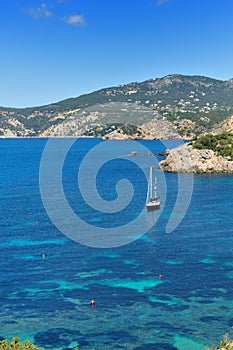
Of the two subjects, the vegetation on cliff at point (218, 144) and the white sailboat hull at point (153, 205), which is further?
the vegetation on cliff at point (218, 144)

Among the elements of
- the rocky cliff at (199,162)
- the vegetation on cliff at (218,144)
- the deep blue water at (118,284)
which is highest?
the vegetation on cliff at (218,144)

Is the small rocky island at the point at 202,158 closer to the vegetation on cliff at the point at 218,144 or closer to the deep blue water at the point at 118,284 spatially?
the vegetation on cliff at the point at 218,144

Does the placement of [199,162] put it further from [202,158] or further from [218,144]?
[218,144]

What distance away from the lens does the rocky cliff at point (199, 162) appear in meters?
138

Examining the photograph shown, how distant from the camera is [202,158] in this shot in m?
140

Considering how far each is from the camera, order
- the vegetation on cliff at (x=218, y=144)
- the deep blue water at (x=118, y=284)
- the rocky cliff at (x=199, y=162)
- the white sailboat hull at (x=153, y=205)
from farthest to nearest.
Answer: the vegetation on cliff at (x=218, y=144) → the rocky cliff at (x=199, y=162) → the white sailboat hull at (x=153, y=205) → the deep blue water at (x=118, y=284)

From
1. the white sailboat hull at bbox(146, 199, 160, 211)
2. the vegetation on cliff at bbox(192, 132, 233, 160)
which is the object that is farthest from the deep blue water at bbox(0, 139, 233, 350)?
the vegetation on cliff at bbox(192, 132, 233, 160)

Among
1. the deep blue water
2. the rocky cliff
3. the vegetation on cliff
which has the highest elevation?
the vegetation on cliff

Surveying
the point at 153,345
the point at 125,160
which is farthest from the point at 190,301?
the point at 125,160

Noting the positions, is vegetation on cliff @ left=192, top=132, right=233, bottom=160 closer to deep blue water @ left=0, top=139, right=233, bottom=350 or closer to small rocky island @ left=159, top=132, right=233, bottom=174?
small rocky island @ left=159, top=132, right=233, bottom=174

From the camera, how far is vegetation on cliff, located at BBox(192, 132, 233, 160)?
14275 centimetres

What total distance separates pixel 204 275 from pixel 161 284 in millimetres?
5619

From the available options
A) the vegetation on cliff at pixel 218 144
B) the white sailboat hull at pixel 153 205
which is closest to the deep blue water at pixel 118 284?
the white sailboat hull at pixel 153 205

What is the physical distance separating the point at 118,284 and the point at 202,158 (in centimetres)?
9500
